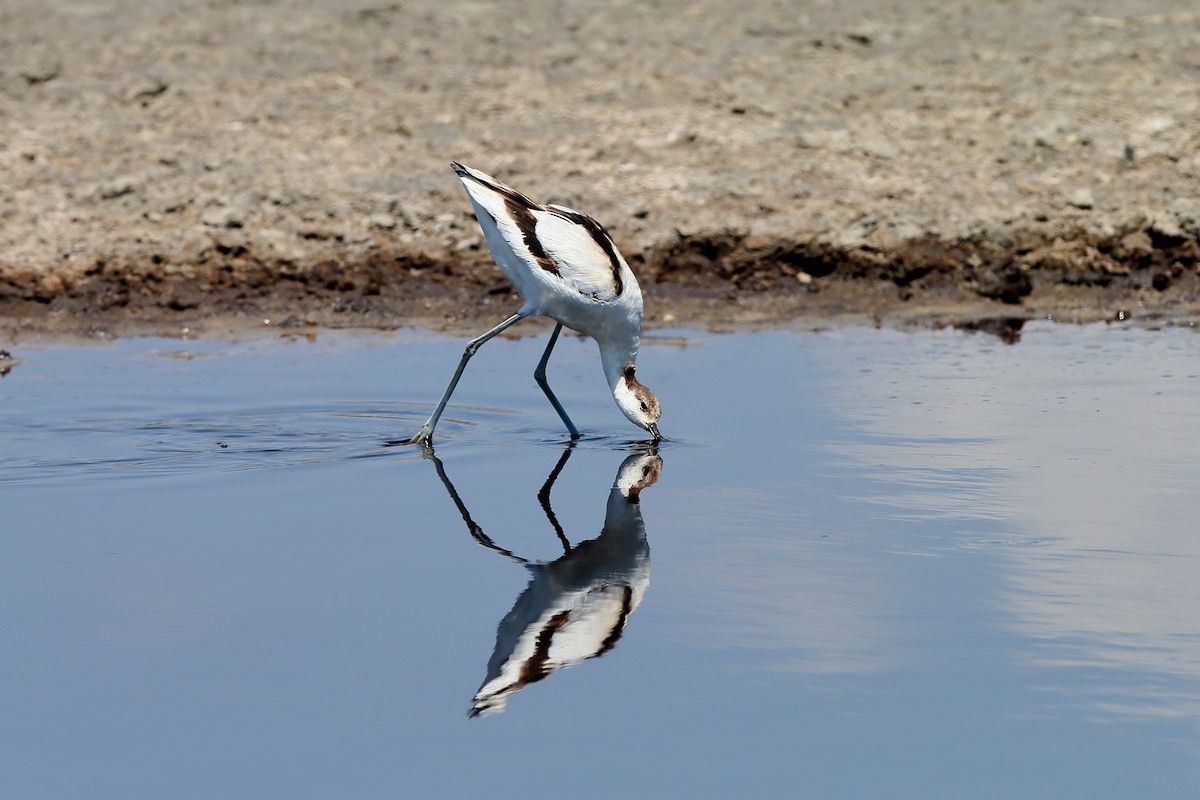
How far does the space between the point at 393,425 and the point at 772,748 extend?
155 inches

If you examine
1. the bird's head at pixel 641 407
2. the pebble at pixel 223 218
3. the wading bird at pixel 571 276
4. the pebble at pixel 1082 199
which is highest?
the wading bird at pixel 571 276

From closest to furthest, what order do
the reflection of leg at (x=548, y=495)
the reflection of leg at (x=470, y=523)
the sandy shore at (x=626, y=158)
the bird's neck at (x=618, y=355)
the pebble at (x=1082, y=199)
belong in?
the reflection of leg at (x=470, y=523) < the reflection of leg at (x=548, y=495) < the bird's neck at (x=618, y=355) < the sandy shore at (x=626, y=158) < the pebble at (x=1082, y=199)

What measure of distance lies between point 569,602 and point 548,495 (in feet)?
4.63

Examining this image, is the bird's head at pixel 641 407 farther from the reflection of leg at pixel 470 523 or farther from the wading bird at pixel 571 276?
the reflection of leg at pixel 470 523

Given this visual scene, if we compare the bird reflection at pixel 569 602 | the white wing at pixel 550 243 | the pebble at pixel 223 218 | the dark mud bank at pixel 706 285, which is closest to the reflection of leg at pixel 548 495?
the bird reflection at pixel 569 602

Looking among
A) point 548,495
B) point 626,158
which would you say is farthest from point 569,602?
point 626,158

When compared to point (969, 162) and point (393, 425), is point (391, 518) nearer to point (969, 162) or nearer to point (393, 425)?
point (393, 425)

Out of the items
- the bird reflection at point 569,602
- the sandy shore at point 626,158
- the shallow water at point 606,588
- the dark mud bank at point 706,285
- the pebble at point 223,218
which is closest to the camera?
the shallow water at point 606,588

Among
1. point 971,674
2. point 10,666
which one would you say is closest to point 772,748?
point 971,674

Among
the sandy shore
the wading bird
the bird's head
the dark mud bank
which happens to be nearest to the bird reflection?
the bird's head

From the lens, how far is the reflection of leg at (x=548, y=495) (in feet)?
17.5

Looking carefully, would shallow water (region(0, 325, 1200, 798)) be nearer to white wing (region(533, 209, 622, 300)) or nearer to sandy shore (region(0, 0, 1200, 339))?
white wing (region(533, 209, 622, 300))

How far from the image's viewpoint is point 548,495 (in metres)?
6.01

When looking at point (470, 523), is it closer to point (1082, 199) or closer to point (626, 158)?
point (626, 158)
